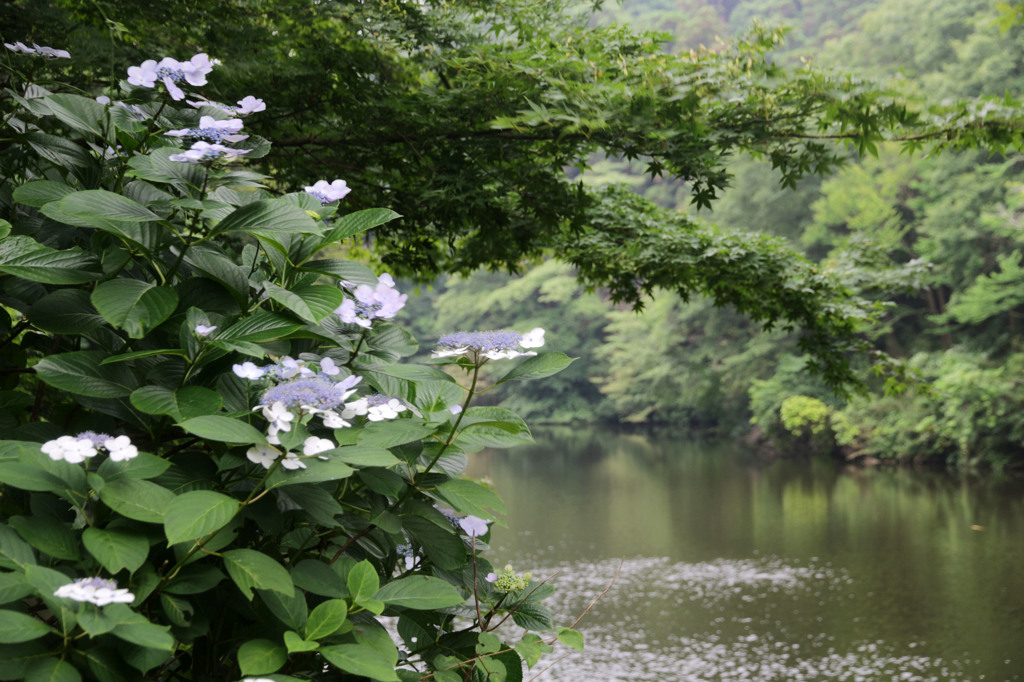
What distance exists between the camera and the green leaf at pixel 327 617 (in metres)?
0.75

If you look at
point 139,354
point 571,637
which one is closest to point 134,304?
point 139,354

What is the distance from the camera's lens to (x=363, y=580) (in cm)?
81

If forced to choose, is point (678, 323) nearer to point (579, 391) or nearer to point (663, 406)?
point (663, 406)

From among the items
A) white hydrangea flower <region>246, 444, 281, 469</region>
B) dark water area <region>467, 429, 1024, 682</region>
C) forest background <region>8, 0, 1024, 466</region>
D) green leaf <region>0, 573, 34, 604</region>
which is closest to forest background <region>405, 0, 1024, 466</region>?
dark water area <region>467, 429, 1024, 682</region>

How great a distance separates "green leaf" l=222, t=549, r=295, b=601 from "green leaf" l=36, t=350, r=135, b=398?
0.80 feet

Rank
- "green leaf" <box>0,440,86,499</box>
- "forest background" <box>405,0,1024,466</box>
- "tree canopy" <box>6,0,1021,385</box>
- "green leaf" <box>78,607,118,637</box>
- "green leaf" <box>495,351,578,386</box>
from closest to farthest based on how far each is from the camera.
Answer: "green leaf" <box>78,607,118,637</box>, "green leaf" <box>0,440,86,499</box>, "green leaf" <box>495,351,578,386</box>, "tree canopy" <box>6,0,1021,385</box>, "forest background" <box>405,0,1024,466</box>

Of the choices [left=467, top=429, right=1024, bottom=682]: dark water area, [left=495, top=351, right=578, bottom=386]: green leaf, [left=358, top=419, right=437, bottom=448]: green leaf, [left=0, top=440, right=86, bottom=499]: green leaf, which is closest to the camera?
[left=0, top=440, right=86, bottom=499]: green leaf

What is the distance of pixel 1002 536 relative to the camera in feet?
33.4

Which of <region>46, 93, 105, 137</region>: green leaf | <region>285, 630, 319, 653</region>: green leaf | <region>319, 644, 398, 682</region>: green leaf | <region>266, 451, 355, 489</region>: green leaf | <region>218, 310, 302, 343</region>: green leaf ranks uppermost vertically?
<region>46, 93, 105, 137</region>: green leaf

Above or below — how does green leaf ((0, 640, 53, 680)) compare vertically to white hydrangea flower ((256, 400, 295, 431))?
below

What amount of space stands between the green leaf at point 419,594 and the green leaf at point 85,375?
369 mm

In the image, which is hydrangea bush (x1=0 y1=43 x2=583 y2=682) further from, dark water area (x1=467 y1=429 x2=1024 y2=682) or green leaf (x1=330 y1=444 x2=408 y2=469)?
dark water area (x1=467 y1=429 x2=1024 y2=682)

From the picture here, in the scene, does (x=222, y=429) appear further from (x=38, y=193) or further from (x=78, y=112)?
(x=78, y=112)

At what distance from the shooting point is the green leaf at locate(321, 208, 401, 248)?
0.91 meters
